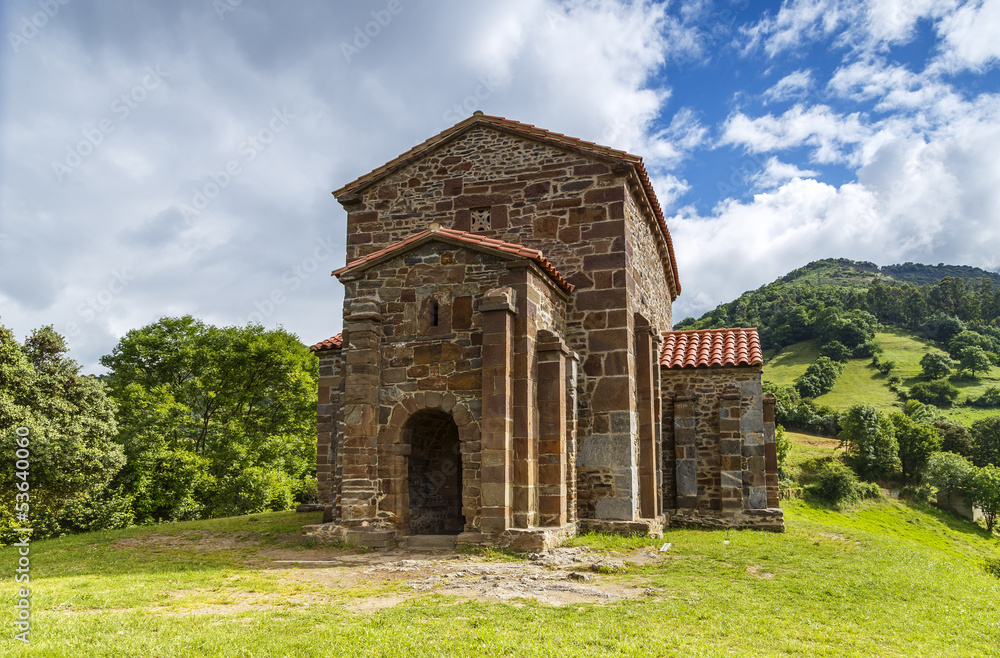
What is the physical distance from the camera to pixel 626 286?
14.6 m

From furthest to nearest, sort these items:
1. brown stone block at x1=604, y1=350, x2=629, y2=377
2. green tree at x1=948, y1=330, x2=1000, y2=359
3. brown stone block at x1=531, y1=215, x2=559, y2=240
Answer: green tree at x1=948, y1=330, x2=1000, y2=359 → brown stone block at x1=531, y1=215, x2=559, y2=240 → brown stone block at x1=604, y1=350, x2=629, y2=377

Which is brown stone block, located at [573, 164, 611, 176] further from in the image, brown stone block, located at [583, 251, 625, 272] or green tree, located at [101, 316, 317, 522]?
green tree, located at [101, 316, 317, 522]

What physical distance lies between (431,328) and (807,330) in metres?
94.4

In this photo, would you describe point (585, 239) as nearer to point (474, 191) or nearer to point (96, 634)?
point (474, 191)

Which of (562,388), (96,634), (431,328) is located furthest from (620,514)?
(96,634)

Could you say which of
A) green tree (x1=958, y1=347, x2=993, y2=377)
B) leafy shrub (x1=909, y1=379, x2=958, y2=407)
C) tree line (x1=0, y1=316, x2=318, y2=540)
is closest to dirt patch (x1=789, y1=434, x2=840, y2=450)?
leafy shrub (x1=909, y1=379, x2=958, y2=407)

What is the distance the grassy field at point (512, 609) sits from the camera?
20.0 ft

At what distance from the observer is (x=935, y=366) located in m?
81.1

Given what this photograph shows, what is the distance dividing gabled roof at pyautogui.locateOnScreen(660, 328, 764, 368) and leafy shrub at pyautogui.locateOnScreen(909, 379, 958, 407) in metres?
69.0

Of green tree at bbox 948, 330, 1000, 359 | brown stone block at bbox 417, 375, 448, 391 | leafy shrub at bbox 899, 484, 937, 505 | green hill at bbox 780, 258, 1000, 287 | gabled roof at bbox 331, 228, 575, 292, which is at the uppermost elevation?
green hill at bbox 780, 258, 1000, 287

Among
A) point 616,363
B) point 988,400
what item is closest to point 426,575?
point 616,363

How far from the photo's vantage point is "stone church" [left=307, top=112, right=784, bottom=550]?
40.5 ft

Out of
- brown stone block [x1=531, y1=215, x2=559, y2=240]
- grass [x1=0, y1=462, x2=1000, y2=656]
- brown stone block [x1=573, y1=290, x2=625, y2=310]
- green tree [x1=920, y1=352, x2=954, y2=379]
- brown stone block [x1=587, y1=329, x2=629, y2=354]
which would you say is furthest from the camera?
green tree [x1=920, y1=352, x2=954, y2=379]

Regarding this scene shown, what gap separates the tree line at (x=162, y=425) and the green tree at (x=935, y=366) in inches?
3103
